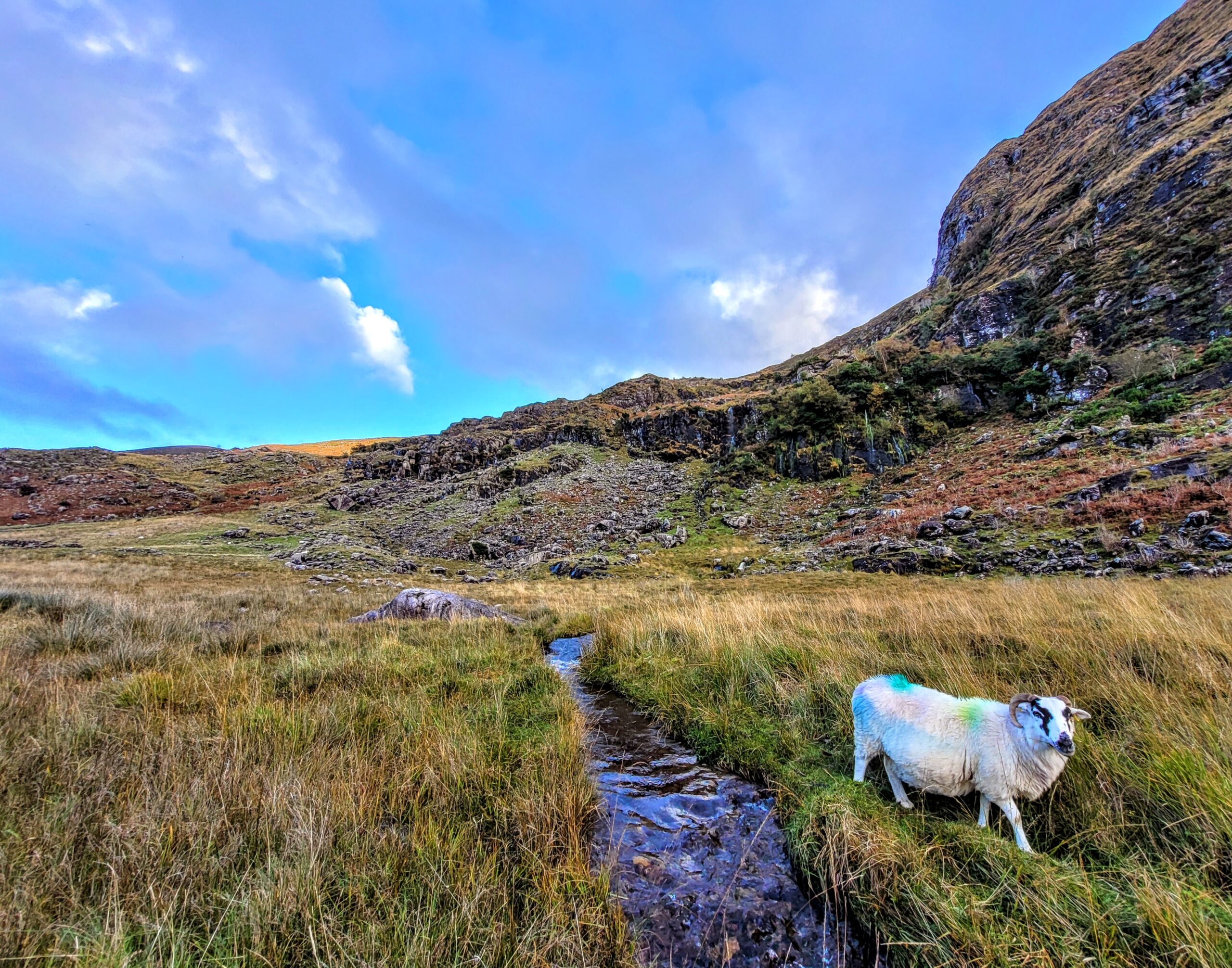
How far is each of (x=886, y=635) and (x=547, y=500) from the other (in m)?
32.3

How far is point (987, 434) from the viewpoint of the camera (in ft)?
97.5

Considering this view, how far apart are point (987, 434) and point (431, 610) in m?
35.9

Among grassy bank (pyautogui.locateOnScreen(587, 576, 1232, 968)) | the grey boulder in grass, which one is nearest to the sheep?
grassy bank (pyautogui.locateOnScreen(587, 576, 1232, 968))

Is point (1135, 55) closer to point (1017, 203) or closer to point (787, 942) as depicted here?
point (1017, 203)

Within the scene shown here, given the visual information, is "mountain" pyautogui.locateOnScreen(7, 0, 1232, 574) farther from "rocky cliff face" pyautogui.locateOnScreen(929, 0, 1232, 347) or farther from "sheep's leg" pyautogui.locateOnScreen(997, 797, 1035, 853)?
"sheep's leg" pyautogui.locateOnScreen(997, 797, 1035, 853)

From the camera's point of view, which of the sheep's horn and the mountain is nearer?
the sheep's horn

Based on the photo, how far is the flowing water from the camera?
2396 mm

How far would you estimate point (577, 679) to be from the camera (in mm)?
7254

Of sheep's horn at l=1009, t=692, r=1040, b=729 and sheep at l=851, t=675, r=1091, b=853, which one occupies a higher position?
sheep's horn at l=1009, t=692, r=1040, b=729

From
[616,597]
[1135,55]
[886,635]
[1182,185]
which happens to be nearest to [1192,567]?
[886,635]

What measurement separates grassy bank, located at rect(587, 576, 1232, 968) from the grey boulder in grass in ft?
16.5

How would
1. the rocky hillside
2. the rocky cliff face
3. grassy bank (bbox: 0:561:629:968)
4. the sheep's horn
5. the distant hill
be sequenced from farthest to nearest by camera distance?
the distant hill → the rocky cliff face → the rocky hillside → the sheep's horn → grassy bank (bbox: 0:561:629:968)

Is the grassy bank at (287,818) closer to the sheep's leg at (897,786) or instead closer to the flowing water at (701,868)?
the flowing water at (701,868)

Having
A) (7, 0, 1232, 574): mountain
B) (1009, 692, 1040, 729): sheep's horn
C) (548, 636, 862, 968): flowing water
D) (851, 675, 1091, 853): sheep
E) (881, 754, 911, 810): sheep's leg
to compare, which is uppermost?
(7, 0, 1232, 574): mountain
